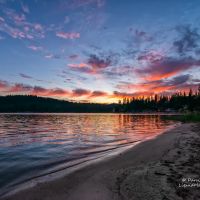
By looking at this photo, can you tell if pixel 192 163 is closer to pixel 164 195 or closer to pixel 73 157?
pixel 164 195

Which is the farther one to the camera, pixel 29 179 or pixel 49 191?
pixel 29 179

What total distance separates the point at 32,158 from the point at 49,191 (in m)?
6.30

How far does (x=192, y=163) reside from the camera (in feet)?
27.9

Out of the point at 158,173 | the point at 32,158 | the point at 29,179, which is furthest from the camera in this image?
the point at 32,158

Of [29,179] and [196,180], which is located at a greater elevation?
[196,180]

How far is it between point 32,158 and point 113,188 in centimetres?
767

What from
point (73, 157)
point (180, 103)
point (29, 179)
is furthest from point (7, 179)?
point (180, 103)

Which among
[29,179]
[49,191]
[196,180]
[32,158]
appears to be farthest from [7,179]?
[196,180]

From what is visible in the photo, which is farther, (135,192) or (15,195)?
(15,195)

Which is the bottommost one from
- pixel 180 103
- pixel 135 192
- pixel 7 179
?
pixel 7 179

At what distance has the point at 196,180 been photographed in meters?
6.47

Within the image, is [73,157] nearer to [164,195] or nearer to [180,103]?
[164,195]

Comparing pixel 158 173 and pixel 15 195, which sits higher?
pixel 158 173

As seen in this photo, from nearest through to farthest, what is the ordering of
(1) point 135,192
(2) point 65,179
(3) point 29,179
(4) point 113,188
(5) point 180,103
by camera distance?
(1) point 135,192, (4) point 113,188, (2) point 65,179, (3) point 29,179, (5) point 180,103
